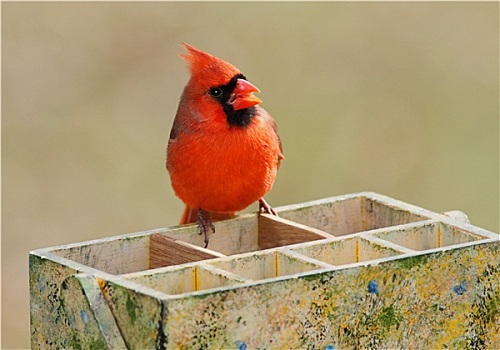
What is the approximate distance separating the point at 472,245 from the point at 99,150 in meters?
3.91

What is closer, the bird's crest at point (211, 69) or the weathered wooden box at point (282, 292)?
the weathered wooden box at point (282, 292)

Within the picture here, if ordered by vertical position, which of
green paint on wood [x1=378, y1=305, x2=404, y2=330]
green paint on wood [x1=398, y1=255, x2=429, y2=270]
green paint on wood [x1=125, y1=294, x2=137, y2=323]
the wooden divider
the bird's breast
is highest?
the bird's breast

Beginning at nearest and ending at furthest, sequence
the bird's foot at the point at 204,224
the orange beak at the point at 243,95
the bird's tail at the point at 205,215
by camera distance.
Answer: the bird's foot at the point at 204,224 → the orange beak at the point at 243,95 → the bird's tail at the point at 205,215

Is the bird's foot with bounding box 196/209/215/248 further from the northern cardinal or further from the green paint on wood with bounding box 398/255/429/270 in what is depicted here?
the green paint on wood with bounding box 398/255/429/270

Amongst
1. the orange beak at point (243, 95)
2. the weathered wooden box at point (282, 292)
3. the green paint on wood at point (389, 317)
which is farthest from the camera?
the orange beak at point (243, 95)

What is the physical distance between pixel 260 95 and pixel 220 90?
122 inches

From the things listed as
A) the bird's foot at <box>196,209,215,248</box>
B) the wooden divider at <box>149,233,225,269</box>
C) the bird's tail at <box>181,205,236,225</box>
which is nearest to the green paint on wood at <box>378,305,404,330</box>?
the wooden divider at <box>149,233,225,269</box>

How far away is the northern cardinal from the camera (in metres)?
4.09

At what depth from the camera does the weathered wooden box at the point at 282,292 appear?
307cm

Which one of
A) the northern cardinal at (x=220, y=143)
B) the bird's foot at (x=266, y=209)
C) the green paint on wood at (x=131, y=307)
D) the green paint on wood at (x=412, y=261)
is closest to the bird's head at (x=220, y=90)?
the northern cardinal at (x=220, y=143)

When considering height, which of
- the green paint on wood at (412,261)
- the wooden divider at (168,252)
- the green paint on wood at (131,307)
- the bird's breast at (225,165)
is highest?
the bird's breast at (225,165)

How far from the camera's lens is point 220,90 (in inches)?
163

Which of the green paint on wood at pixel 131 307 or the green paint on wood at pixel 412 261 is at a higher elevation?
the green paint on wood at pixel 412 261

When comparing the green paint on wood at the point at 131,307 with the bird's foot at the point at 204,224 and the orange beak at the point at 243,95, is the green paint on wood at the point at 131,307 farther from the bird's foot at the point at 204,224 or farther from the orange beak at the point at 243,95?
the orange beak at the point at 243,95
